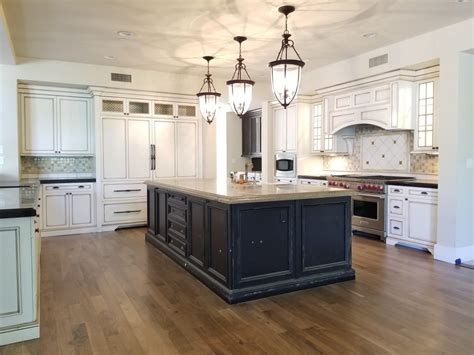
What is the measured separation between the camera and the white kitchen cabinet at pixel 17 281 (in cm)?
236

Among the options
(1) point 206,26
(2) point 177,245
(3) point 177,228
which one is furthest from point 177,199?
(1) point 206,26

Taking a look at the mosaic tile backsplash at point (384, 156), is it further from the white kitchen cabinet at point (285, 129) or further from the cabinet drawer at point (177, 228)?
the cabinet drawer at point (177, 228)

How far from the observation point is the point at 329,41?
4.83 metres

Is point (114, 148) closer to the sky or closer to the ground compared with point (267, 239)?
closer to the sky

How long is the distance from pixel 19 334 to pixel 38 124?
14.0 ft

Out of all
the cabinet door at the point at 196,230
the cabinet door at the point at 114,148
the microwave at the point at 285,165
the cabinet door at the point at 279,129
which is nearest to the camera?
the cabinet door at the point at 196,230

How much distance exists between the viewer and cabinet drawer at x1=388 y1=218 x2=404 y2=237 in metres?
4.93

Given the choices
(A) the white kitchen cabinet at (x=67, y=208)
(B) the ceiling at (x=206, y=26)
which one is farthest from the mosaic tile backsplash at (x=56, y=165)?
(B) the ceiling at (x=206, y=26)

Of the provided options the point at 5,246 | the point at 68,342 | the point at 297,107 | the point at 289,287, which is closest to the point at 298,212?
the point at 289,287

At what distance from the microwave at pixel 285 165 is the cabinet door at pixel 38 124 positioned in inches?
156

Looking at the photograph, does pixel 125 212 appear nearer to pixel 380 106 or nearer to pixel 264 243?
pixel 264 243

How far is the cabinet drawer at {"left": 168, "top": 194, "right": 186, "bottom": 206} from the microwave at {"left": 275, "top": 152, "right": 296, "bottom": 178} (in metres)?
3.03

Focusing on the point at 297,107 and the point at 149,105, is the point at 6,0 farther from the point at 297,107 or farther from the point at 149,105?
the point at 297,107

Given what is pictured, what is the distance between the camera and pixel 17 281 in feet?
7.87
